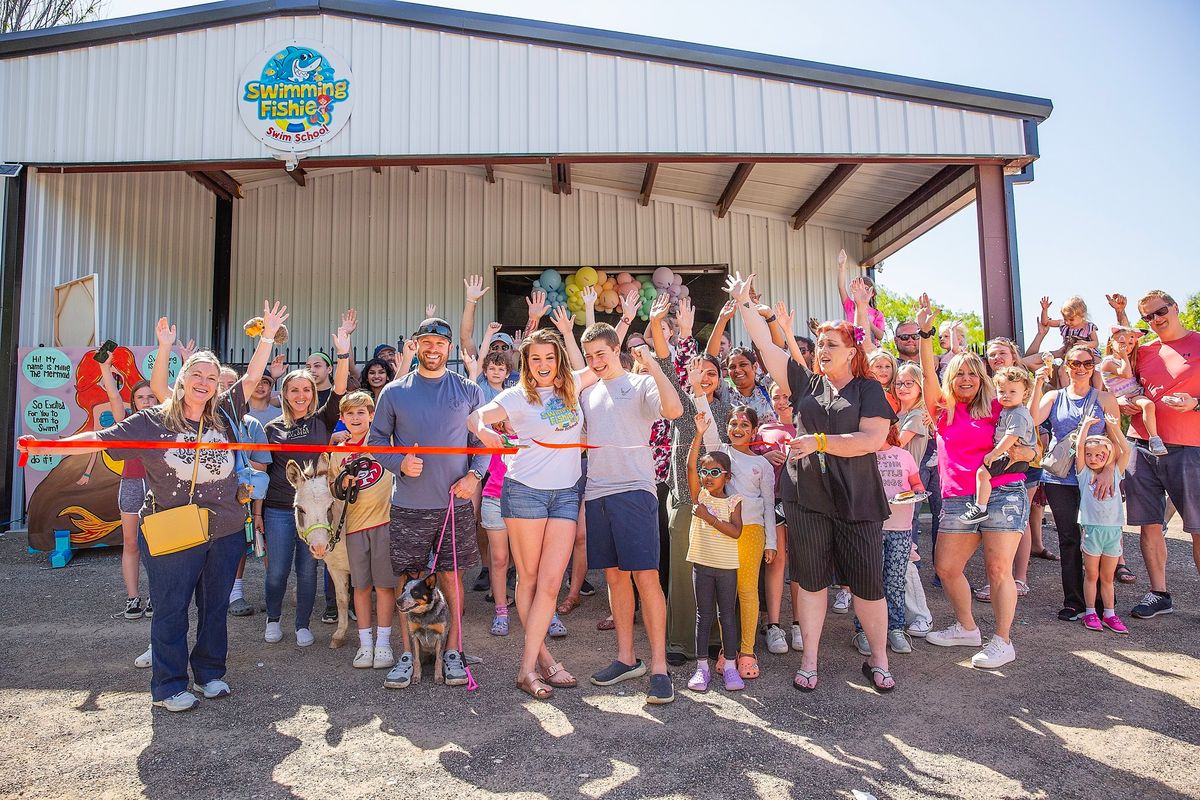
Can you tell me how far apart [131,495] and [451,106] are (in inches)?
217

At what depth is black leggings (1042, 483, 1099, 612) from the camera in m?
4.94

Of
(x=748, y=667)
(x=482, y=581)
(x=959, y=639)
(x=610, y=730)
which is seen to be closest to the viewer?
(x=610, y=730)

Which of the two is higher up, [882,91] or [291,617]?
[882,91]

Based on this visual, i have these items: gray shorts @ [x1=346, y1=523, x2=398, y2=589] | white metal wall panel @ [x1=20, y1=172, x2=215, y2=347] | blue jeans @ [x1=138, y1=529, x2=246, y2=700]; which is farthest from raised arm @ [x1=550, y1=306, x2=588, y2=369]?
white metal wall panel @ [x1=20, y1=172, x2=215, y2=347]

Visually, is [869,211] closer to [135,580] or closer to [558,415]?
[558,415]

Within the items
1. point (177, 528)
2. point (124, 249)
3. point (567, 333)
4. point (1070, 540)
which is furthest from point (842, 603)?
point (124, 249)

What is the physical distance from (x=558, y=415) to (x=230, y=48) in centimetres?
740

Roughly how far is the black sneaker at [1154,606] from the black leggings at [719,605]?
3134 millimetres

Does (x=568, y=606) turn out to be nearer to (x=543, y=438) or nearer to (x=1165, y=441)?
(x=543, y=438)

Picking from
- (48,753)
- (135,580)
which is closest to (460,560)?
(48,753)

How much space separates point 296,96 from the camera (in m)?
8.14

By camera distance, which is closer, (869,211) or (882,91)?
(882,91)

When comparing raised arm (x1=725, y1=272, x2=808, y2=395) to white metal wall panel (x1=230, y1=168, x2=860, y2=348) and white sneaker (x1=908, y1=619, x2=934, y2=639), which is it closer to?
white sneaker (x1=908, y1=619, x2=934, y2=639)

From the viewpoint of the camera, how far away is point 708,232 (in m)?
12.5
